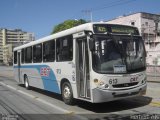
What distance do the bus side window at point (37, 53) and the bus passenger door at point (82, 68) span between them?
4.64 metres

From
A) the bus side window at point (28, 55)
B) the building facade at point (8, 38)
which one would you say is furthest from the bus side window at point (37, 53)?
the building facade at point (8, 38)

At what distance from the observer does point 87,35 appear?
10.4 metres

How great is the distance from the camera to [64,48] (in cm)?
1231

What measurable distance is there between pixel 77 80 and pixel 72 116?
1799mm

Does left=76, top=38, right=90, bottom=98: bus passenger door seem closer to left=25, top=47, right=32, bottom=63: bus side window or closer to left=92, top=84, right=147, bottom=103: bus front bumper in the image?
left=92, top=84, right=147, bottom=103: bus front bumper

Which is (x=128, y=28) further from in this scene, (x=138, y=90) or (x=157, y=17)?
(x=157, y=17)

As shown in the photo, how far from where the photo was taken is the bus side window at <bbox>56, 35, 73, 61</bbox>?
11720 millimetres

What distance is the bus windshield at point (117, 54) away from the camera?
32.8ft

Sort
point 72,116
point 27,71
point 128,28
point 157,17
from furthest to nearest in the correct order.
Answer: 1. point 157,17
2. point 27,71
3. point 128,28
4. point 72,116

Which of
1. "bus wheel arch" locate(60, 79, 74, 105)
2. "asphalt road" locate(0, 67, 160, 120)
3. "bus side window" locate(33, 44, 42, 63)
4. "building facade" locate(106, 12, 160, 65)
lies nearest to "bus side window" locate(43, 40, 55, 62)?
"bus side window" locate(33, 44, 42, 63)

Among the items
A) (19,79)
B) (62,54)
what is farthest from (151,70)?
(62,54)

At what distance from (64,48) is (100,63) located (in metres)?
2.74

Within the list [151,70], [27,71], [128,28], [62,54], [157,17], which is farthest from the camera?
[157,17]

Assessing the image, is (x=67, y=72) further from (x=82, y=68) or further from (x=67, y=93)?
(x=82, y=68)
